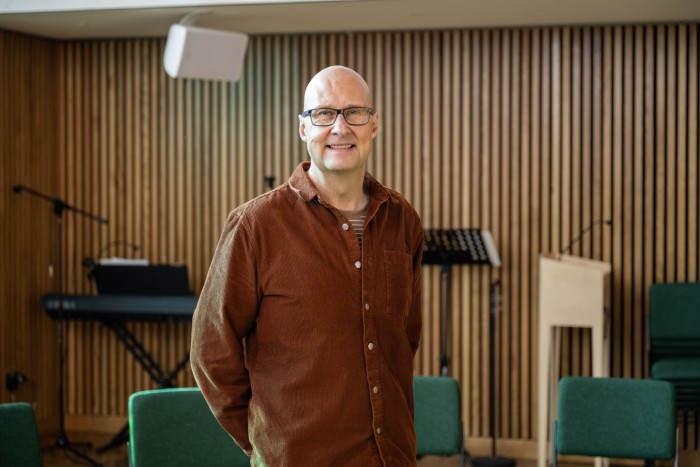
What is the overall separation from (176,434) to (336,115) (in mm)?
1655

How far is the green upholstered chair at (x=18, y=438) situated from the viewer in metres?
3.51

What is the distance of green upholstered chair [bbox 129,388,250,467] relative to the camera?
11.7 feet

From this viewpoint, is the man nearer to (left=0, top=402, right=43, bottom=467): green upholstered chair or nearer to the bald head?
the bald head

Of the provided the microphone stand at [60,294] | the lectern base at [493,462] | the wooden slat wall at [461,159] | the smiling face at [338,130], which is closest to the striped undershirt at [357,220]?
the smiling face at [338,130]

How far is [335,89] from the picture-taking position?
2559mm

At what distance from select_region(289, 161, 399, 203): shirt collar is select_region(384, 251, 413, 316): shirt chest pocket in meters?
0.17

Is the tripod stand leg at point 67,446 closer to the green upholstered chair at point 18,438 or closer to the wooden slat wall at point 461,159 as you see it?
the wooden slat wall at point 461,159

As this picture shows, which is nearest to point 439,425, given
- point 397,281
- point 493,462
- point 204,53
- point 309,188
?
point 397,281

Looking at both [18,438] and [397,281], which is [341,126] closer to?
[397,281]

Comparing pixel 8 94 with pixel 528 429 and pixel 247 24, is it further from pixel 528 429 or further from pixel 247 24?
pixel 528 429

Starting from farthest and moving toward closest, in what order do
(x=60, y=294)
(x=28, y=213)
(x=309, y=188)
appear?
(x=28, y=213) → (x=60, y=294) → (x=309, y=188)

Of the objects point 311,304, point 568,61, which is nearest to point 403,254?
point 311,304

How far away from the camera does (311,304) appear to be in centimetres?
252

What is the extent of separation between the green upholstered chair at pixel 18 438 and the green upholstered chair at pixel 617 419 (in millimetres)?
2298
